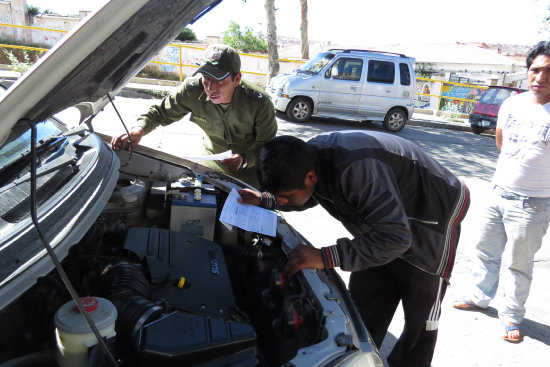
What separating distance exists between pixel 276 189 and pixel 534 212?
6.08 feet

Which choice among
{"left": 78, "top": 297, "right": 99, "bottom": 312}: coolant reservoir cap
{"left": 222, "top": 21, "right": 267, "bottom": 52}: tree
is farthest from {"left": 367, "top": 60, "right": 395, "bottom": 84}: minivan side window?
{"left": 222, "top": 21, "right": 267, "bottom": 52}: tree

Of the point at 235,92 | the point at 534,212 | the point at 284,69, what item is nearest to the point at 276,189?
the point at 235,92

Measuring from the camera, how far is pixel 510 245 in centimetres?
256

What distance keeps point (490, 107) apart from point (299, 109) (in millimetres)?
5820

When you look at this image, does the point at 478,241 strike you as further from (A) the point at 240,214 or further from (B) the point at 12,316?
(B) the point at 12,316

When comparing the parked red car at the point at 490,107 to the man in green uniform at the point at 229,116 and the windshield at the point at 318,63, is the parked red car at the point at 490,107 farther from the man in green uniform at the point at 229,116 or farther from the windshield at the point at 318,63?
the man in green uniform at the point at 229,116

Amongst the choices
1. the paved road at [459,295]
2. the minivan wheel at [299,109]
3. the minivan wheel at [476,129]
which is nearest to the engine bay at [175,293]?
the paved road at [459,295]

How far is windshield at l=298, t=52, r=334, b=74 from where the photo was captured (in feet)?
32.5

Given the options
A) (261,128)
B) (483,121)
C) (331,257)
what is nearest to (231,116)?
(261,128)

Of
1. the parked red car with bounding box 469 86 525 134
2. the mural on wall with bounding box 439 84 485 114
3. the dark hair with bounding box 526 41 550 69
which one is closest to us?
the dark hair with bounding box 526 41 550 69

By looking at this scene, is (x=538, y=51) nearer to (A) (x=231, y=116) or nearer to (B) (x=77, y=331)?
(A) (x=231, y=116)

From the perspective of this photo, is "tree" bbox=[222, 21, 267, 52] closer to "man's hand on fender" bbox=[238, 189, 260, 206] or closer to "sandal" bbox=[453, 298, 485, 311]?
"sandal" bbox=[453, 298, 485, 311]

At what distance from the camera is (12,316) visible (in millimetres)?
1200

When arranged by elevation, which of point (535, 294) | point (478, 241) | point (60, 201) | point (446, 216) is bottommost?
point (535, 294)
